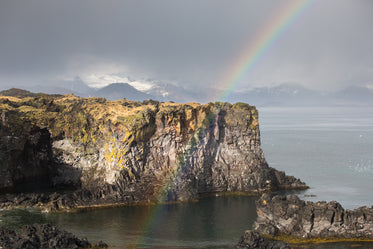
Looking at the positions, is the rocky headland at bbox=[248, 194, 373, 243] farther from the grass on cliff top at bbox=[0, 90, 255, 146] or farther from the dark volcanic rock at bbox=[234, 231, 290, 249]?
the grass on cliff top at bbox=[0, 90, 255, 146]

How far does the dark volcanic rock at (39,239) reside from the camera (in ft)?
105

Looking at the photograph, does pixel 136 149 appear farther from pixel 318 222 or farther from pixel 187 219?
pixel 318 222

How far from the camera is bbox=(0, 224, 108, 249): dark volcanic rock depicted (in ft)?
105

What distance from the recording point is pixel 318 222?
38.4 metres

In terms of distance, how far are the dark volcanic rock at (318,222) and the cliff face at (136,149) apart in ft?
56.8

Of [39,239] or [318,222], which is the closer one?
[39,239]

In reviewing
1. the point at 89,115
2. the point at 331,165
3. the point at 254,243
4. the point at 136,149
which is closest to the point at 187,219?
the point at 136,149

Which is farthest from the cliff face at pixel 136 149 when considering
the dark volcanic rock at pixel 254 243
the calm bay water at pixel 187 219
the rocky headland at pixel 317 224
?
the dark volcanic rock at pixel 254 243

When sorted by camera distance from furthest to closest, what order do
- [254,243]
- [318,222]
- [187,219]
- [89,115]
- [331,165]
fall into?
1. [331,165]
2. [89,115]
3. [187,219]
4. [318,222]
5. [254,243]

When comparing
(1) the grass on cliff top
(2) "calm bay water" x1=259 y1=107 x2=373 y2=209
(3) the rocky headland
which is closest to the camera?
(3) the rocky headland

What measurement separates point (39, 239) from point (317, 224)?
2413 cm

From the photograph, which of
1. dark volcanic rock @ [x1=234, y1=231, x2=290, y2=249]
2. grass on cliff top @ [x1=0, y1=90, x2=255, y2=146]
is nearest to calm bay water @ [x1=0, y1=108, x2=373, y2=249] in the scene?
dark volcanic rock @ [x1=234, y1=231, x2=290, y2=249]

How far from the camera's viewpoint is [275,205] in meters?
40.2

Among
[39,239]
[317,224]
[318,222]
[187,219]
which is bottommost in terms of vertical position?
[39,239]
